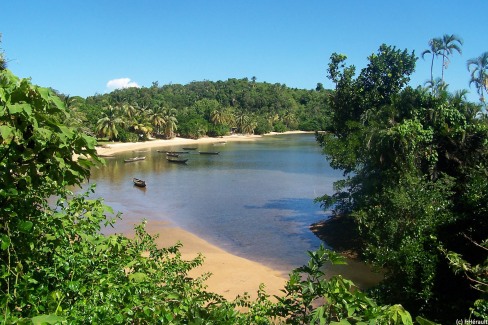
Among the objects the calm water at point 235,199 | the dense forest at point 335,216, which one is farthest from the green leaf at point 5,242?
the calm water at point 235,199

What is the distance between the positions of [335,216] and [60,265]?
67.5 ft

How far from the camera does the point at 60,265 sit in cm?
345

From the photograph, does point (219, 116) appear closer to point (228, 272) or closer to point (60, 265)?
point (228, 272)

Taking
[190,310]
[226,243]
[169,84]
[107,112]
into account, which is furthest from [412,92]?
[169,84]

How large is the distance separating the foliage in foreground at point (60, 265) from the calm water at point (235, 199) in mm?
13790

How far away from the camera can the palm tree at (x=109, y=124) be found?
66812 mm

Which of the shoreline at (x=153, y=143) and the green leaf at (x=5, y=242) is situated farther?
the shoreline at (x=153, y=143)

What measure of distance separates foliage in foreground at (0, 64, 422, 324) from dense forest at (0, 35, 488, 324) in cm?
1

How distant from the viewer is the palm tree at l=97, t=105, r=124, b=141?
6681 centimetres

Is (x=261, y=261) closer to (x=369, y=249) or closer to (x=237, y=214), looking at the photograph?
Result: (x=369, y=249)

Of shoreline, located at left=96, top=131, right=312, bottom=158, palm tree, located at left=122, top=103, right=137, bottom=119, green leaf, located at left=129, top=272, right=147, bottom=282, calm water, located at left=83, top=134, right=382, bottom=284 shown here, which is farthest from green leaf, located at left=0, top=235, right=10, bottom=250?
palm tree, located at left=122, top=103, right=137, bottom=119

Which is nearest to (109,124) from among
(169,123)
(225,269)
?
(169,123)

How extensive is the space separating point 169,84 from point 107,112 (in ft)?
320

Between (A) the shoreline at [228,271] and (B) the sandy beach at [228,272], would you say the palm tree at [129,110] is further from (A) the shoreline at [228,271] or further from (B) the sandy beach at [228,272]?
(B) the sandy beach at [228,272]
